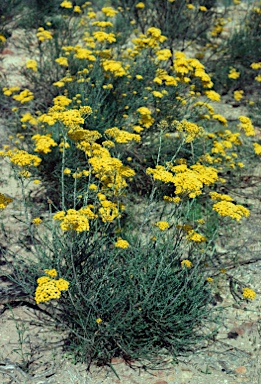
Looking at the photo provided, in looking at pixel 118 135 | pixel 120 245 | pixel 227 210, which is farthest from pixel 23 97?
pixel 227 210

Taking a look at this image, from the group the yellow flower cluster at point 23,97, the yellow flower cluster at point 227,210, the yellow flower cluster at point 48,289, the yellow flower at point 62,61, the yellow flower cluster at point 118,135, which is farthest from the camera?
A: the yellow flower at point 62,61

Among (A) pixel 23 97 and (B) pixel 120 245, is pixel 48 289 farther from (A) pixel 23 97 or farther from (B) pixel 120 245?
(A) pixel 23 97

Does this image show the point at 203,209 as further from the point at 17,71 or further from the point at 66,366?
the point at 17,71

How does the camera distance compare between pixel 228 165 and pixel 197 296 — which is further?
pixel 228 165

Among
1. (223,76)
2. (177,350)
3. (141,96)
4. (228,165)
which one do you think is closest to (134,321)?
(177,350)

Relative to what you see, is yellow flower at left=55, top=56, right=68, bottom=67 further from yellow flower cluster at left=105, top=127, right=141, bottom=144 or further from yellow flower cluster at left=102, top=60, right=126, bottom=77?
yellow flower cluster at left=105, top=127, right=141, bottom=144

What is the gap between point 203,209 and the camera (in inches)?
206

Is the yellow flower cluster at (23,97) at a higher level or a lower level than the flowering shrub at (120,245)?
higher

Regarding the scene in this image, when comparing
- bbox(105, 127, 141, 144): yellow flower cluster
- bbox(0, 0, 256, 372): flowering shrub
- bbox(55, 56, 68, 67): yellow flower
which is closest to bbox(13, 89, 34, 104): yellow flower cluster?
bbox(0, 0, 256, 372): flowering shrub

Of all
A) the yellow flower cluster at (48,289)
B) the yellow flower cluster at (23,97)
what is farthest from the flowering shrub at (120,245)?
the yellow flower cluster at (23,97)

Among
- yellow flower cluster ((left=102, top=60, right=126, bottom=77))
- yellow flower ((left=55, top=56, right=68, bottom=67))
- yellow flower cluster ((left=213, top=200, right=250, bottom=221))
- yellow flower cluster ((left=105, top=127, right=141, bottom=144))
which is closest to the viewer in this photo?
yellow flower cluster ((left=213, top=200, right=250, bottom=221))

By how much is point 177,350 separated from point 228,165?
2.44 m

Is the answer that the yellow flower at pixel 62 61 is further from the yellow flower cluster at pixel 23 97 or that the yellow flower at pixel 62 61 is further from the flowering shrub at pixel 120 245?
the yellow flower cluster at pixel 23 97

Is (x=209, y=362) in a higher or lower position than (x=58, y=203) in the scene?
lower
